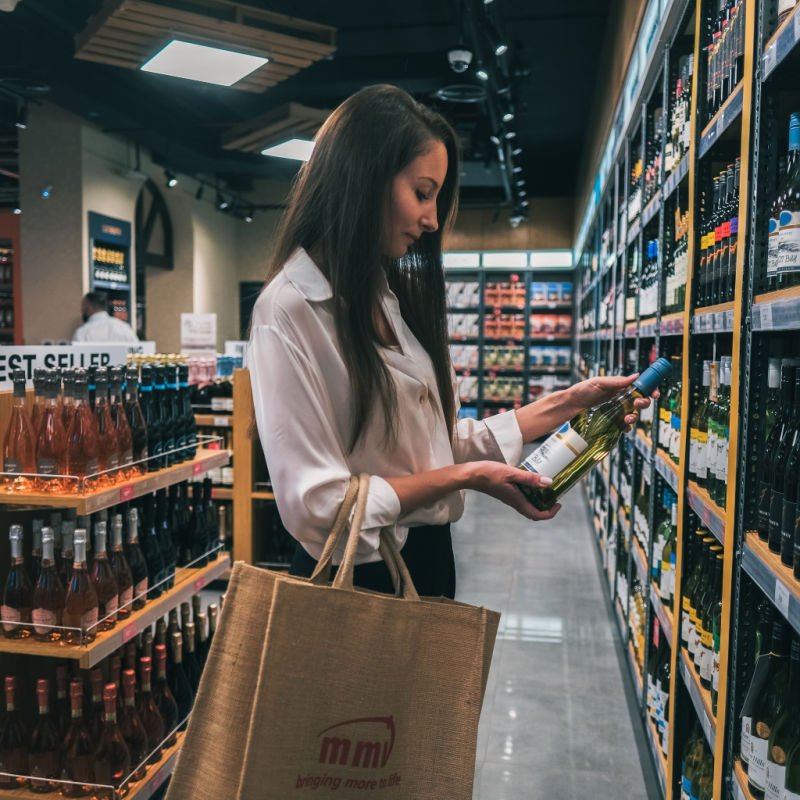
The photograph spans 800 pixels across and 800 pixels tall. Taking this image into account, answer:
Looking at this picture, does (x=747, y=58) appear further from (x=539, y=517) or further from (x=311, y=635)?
(x=311, y=635)

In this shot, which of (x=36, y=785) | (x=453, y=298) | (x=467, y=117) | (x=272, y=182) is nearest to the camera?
(x=36, y=785)

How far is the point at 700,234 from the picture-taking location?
235 cm

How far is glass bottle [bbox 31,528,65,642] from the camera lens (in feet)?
7.42

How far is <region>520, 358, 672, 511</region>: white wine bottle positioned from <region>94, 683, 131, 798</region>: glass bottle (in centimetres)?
156

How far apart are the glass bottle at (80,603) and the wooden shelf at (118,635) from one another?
37 mm

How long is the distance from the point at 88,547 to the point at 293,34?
181 inches

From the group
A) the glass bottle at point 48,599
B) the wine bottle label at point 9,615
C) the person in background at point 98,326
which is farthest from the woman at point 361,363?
the person in background at point 98,326

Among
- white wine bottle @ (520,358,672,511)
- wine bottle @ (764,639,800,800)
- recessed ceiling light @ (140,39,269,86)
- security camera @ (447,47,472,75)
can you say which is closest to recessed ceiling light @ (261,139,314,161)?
recessed ceiling light @ (140,39,269,86)

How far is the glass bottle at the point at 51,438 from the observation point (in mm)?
2365

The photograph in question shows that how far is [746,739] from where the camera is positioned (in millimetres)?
1554

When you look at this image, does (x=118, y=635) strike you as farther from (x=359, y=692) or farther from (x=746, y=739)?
(x=746, y=739)

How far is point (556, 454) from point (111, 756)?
1.78 m

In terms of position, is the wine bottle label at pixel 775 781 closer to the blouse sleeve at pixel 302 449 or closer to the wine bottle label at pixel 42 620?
the blouse sleeve at pixel 302 449

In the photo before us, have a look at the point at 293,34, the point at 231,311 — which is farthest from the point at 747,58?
the point at 231,311
